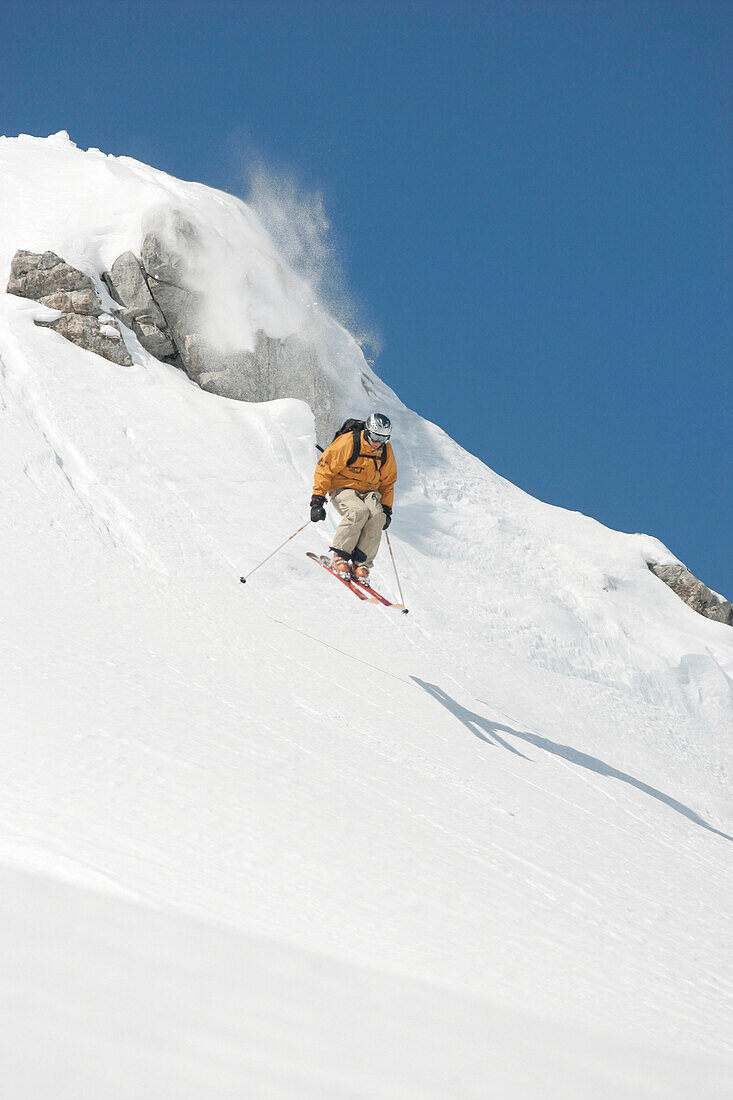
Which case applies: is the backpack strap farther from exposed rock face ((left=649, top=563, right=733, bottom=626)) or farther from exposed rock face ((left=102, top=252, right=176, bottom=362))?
exposed rock face ((left=649, top=563, right=733, bottom=626))

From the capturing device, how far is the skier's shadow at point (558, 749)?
28.2 ft

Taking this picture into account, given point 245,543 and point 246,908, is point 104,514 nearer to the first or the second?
point 245,543

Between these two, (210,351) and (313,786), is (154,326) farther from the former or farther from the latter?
(313,786)

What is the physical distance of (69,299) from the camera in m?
16.3

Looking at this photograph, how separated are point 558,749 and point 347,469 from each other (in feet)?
13.8

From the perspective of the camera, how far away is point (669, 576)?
1725 centimetres

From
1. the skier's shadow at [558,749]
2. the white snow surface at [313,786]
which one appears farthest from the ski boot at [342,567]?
the skier's shadow at [558,749]

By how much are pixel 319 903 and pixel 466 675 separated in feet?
24.4

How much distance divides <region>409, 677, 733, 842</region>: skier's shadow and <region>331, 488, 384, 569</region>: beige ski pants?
177 centimetres

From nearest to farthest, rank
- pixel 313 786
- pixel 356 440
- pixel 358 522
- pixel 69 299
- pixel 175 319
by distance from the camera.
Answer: pixel 313 786
pixel 358 522
pixel 356 440
pixel 69 299
pixel 175 319

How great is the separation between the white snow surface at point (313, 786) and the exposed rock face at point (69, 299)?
46 cm

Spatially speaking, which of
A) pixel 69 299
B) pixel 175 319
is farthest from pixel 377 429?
pixel 175 319

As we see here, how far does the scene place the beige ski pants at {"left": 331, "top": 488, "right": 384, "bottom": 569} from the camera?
981cm

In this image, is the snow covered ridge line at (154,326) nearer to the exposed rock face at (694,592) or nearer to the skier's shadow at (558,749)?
the exposed rock face at (694,592)
